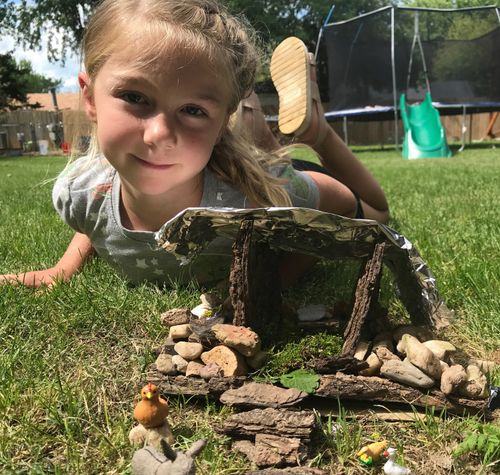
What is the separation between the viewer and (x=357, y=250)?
5.11 ft

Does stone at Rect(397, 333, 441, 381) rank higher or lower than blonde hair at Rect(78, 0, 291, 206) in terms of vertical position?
lower

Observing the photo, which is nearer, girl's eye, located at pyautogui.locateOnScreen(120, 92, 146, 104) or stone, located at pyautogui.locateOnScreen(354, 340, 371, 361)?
stone, located at pyautogui.locateOnScreen(354, 340, 371, 361)

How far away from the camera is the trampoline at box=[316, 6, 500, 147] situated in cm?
1536

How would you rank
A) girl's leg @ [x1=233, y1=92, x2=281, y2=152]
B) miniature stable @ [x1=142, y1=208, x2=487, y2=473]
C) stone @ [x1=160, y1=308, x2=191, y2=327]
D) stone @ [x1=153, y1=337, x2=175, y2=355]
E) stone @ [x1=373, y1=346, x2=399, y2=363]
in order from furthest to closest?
girl's leg @ [x1=233, y1=92, x2=281, y2=152], stone @ [x1=160, y1=308, x2=191, y2=327], stone @ [x1=153, y1=337, x2=175, y2=355], stone @ [x1=373, y1=346, x2=399, y2=363], miniature stable @ [x1=142, y1=208, x2=487, y2=473]

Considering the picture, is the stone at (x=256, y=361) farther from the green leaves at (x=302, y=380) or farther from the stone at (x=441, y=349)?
the stone at (x=441, y=349)

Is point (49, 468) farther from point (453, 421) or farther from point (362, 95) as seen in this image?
point (362, 95)

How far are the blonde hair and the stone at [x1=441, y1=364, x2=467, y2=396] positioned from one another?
0.96 meters

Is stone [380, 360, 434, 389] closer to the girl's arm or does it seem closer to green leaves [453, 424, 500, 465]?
green leaves [453, 424, 500, 465]

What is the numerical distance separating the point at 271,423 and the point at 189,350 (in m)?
0.33

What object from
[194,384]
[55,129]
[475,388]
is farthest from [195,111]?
[55,129]

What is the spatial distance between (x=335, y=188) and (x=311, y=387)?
55.0 inches

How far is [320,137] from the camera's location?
9.17 feet

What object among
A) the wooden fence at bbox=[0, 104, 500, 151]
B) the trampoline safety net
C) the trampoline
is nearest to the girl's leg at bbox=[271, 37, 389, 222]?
the trampoline

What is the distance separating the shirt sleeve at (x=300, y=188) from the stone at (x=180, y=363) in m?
1.04
